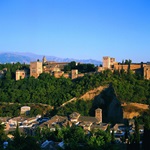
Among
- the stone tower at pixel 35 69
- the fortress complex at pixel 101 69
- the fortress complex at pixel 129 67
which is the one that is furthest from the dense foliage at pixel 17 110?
the fortress complex at pixel 129 67

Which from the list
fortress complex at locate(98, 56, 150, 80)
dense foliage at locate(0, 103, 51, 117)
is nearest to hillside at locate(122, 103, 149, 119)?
fortress complex at locate(98, 56, 150, 80)

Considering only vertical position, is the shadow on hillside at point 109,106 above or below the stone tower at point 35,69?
below

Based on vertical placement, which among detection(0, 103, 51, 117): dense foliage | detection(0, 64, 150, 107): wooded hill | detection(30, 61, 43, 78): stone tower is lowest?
detection(0, 103, 51, 117): dense foliage

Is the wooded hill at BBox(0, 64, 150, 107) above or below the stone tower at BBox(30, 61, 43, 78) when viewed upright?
below

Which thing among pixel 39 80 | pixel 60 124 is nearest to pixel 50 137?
pixel 60 124

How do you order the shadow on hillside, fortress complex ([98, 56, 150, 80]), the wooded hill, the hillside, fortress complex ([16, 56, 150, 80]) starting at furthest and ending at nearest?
fortress complex ([16, 56, 150, 80]), fortress complex ([98, 56, 150, 80]), the wooded hill, the shadow on hillside, the hillside

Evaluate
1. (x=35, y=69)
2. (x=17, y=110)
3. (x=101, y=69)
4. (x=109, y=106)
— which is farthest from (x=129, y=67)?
(x=17, y=110)

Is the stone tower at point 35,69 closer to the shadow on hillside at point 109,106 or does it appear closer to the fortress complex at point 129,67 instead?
the fortress complex at point 129,67

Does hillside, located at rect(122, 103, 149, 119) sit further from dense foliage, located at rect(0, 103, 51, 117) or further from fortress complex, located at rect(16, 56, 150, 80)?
dense foliage, located at rect(0, 103, 51, 117)

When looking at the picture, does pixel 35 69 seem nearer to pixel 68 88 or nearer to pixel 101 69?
pixel 68 88

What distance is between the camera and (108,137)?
77.2ft

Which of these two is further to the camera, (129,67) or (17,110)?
(129,67)

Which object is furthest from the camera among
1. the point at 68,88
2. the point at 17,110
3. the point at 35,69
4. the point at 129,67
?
the point at 35,69

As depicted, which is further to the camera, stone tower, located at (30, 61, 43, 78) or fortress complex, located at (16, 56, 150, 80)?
stone tower, located at (30, 61, 43, 78)
